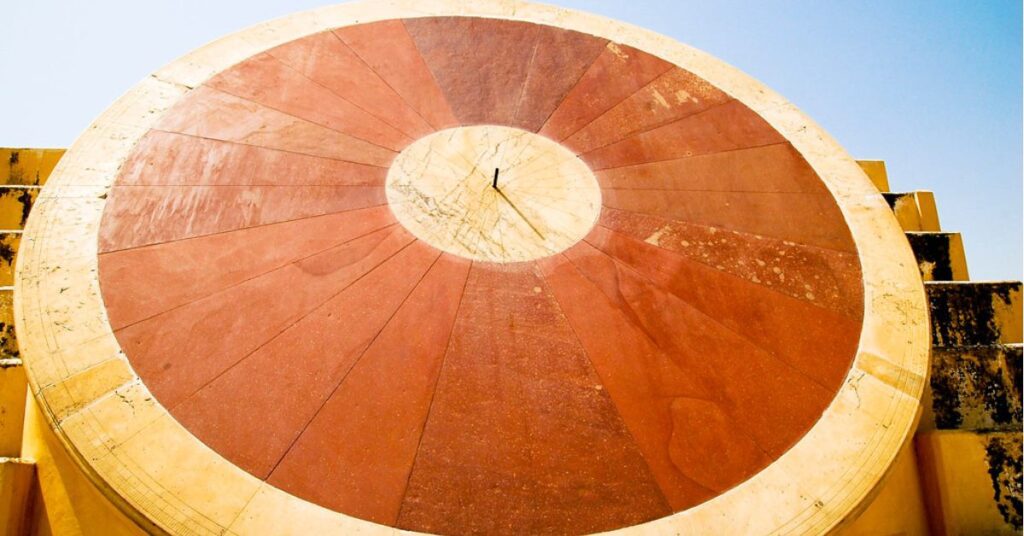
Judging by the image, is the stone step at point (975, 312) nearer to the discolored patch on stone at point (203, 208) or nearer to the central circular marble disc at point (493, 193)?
the central circular marble disc at point (493, 193)

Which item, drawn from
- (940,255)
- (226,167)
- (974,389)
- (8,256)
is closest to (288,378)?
(226,167)

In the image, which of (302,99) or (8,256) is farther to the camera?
(302,99)

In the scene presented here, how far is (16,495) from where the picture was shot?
453cm

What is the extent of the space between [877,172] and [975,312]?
2.50 meters

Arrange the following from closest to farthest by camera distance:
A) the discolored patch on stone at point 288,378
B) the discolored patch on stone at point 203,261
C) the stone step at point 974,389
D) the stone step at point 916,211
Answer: the discolored patch on stone at point 288,378, the discolored patch on stone at point 203,261, the stone step at point 974,389, the stone step at point 916,211

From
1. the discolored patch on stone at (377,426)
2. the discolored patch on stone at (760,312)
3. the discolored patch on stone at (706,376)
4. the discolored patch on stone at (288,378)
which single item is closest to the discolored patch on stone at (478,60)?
the discolored patch on stone at (760,312)

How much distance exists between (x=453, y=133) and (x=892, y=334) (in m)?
4.40

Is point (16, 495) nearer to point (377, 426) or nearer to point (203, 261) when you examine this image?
point (203, 261)

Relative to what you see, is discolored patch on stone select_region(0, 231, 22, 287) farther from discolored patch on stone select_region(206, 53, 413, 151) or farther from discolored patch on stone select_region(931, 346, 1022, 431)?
discolored patch on stone select_region(931, 346, 1022, 431)

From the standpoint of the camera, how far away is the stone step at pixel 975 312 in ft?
23.0

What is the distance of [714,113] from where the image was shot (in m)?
7.58

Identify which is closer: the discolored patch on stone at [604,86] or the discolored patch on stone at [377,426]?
the discolored patch on stone at [377,426]

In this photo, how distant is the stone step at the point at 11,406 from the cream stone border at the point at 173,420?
2.49 feet

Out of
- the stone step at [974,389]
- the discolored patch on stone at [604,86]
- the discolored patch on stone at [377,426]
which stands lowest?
the stone step at [974,389]
